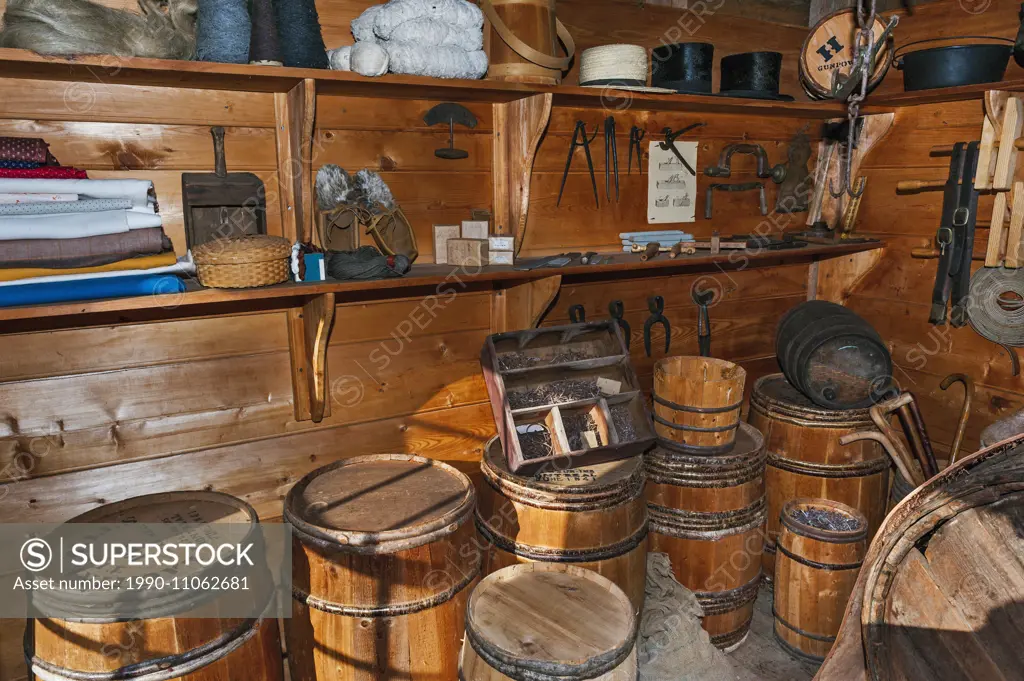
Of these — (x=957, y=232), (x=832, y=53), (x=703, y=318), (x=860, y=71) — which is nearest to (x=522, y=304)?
(x=703, y=318)

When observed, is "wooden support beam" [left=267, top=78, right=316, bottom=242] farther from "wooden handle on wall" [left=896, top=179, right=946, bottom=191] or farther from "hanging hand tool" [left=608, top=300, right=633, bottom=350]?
"wooden handle on wall" [left=896, top=179, right=946, bottom=191]

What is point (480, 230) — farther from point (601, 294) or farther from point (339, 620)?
point (339, 620)

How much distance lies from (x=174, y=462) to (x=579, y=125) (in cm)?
212

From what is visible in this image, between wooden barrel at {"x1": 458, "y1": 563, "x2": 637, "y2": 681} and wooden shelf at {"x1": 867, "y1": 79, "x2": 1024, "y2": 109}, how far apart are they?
8.98 feet

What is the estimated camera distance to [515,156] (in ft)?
8.95

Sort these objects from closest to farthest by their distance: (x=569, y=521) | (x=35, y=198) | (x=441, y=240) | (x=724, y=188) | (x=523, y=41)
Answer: (x=35, y=198)
(x=569, y=521)
(x=523, y=41)
(x=441, y=240)
(x=724, y=188)

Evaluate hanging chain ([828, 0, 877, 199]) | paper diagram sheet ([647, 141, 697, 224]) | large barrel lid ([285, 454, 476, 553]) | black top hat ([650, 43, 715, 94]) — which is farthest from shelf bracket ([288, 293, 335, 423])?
hanging chain ([828, 0, 877, 199])

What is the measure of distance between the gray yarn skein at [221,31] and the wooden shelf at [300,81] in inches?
2.6

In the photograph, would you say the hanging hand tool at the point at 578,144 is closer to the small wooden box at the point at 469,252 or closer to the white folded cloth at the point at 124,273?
the small wooden box at the point at 469,252

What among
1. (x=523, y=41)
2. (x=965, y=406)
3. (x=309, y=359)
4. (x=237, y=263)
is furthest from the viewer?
(x=965, y=406)

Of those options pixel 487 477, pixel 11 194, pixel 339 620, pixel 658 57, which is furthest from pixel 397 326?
pixel 658 57

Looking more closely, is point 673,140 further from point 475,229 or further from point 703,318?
point 475,229

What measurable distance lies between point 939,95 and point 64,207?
356 cm

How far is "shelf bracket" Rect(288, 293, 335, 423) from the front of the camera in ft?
7.94
